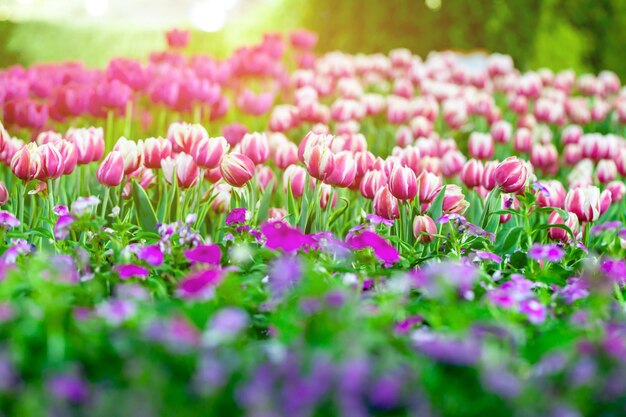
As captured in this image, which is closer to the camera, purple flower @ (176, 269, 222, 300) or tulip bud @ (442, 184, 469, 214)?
purple flower @ (176, 269, 222, 300)

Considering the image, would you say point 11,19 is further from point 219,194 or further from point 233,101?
point 219,194

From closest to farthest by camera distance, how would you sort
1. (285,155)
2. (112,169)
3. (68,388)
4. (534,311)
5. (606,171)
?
(68,388) < (534,311) < (112,169) < (285,155) < (606,171)

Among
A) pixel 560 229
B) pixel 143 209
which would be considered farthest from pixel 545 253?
pixel 143 209

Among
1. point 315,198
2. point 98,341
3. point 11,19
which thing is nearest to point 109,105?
point 315,198

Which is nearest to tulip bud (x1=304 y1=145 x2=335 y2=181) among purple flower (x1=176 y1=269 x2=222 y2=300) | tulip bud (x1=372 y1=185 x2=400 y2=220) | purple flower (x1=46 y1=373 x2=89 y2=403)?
tulip bud (x1=372 y1=185 x2=400 y2=220)

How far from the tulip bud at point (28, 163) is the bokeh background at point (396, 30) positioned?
6340 millimetres

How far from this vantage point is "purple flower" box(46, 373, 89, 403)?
146 cm

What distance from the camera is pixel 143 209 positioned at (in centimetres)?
326

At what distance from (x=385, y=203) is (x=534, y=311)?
1105 millimetres

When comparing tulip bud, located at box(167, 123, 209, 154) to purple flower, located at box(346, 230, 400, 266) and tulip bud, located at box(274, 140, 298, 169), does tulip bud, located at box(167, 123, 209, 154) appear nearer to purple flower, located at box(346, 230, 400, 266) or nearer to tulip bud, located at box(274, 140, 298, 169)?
tulip bud, located at box(274, 140, 298, 169)

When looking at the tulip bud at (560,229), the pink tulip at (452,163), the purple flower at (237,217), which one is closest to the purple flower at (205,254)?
the purple flower at (237,217)

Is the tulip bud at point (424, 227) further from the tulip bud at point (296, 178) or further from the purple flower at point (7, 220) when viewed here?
the purple flower at point (7, 220)

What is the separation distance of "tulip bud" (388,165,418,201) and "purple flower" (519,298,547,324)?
3.10ft

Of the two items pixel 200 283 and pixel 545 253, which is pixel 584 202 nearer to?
pixel 545 253
